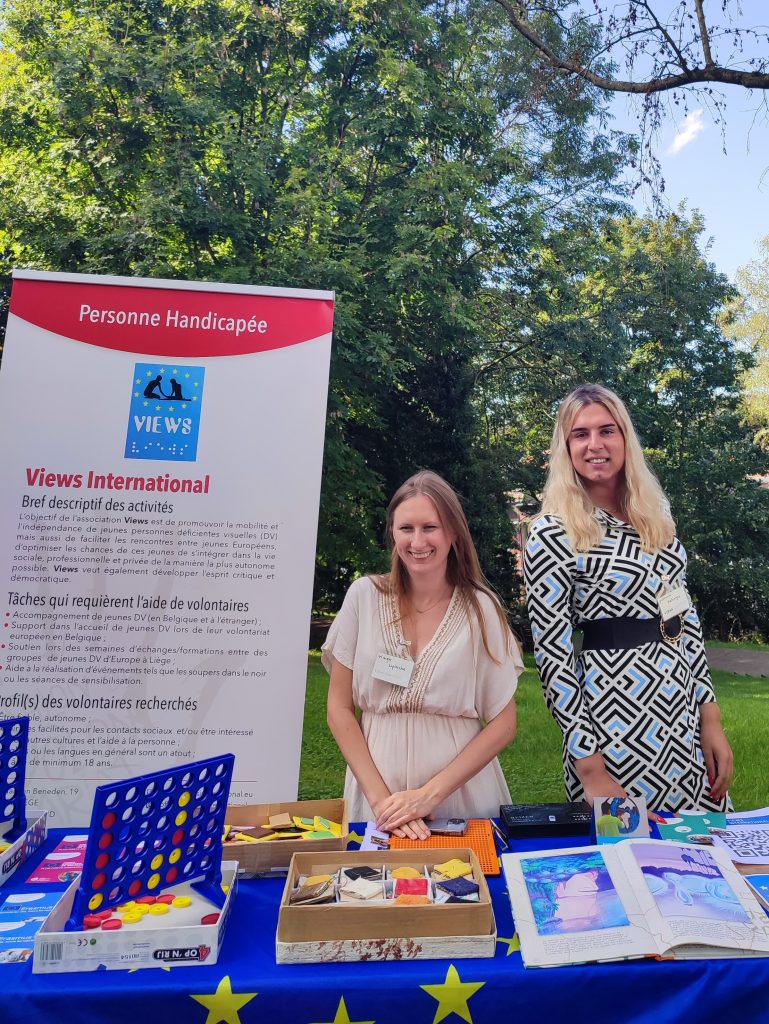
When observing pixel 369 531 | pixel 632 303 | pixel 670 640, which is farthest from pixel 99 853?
pixel 632 303

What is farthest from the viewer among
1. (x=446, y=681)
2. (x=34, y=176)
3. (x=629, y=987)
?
(x=34, y=176)

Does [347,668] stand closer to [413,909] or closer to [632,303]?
[413,909]

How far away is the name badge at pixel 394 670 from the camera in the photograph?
1722 mm

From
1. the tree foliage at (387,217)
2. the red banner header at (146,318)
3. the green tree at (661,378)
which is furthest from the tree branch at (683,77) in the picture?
the green tree at (661,378)

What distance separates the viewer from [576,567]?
1784 mm

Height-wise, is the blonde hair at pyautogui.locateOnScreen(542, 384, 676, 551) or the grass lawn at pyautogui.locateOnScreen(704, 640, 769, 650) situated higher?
the blonde hair at pyautogui.locateOnScreen(542, 384, 676, 551)

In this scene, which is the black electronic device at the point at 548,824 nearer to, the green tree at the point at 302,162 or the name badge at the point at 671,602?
the name badge at the point at 671,602

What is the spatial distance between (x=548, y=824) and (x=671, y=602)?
2.06ft

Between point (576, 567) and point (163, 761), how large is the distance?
1.33m

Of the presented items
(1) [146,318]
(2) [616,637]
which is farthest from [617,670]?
(1) [146,318]

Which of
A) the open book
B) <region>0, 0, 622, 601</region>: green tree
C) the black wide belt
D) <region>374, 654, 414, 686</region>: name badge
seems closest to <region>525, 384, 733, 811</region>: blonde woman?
the black wide belt

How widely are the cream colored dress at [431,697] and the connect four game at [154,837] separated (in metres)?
0.55

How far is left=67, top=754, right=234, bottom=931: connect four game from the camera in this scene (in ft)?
3.58

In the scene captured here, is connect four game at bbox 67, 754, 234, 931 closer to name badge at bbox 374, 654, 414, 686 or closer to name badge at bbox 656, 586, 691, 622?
name badge at bbox 374, 654, 414, 686
